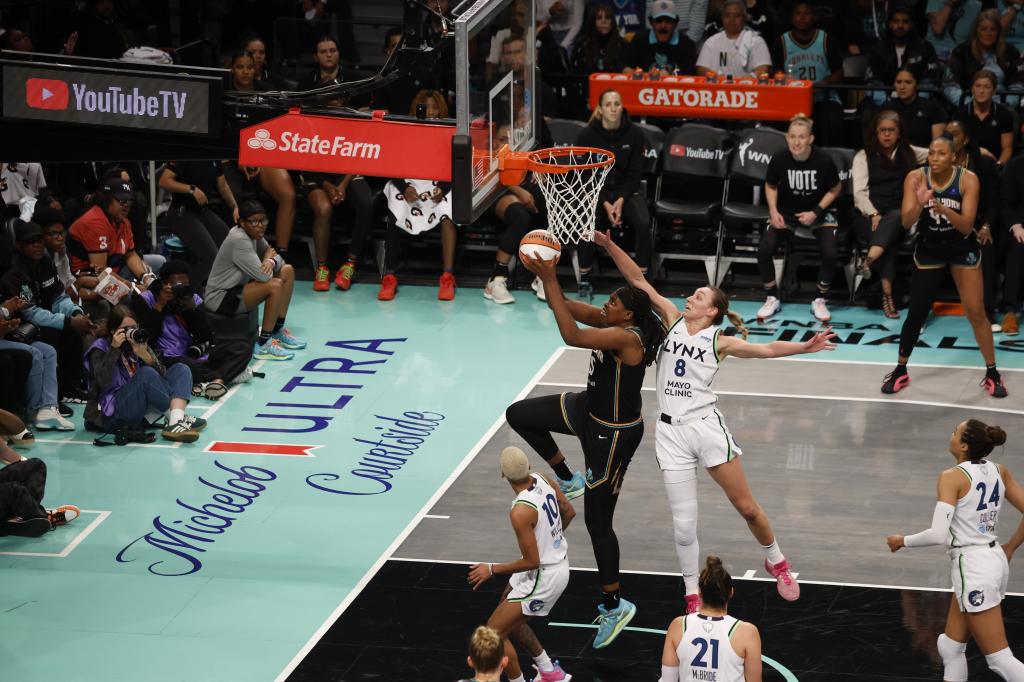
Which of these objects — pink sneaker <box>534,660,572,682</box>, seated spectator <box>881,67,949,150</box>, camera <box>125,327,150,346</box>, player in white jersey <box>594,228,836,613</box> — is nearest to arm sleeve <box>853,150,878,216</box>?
seated spectator <box>881,67,949,150</box>

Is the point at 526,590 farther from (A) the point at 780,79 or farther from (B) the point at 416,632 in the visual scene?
(A) the point at 780,79

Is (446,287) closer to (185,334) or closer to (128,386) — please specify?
(185,334)

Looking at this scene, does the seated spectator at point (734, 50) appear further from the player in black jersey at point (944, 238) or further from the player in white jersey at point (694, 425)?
the player in white jersey at point (694, 425)

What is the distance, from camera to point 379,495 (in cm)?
1061

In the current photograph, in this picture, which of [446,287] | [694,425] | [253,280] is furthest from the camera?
[446,287]

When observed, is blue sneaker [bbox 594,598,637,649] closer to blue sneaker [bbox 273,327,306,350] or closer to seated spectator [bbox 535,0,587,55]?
blue sneaker [bbox 273,327,306,350]

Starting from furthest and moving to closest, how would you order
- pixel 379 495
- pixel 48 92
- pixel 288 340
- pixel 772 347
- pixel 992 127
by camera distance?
pixel 992 127 < pixel 288 340 < pixel 379 495 < pixel 48 92 < pixel 772 347

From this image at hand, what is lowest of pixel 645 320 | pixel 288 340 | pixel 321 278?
pixel 288 340

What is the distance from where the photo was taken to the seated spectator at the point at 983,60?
50.5ft

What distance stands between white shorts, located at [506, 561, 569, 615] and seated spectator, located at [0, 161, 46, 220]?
307 inches

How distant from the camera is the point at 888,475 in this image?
35.6ft

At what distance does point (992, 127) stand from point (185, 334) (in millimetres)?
7955

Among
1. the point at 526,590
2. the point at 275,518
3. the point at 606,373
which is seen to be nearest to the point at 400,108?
the point at 275,518

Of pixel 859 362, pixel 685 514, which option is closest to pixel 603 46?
pixel 859 362
